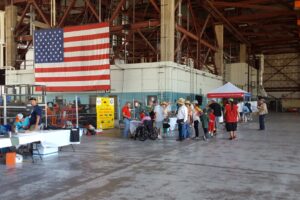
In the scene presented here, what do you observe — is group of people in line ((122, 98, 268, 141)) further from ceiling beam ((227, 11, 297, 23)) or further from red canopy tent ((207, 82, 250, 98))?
ceiling beam ((227, 11, 297, 23))

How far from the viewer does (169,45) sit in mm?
23203

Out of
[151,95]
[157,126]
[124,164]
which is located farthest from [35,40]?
[124,164]

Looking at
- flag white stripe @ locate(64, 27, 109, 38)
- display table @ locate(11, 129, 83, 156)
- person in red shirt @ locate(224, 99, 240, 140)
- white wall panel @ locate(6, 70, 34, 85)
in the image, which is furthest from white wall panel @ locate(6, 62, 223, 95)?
display table @ locate(11, 129, 83, 156)

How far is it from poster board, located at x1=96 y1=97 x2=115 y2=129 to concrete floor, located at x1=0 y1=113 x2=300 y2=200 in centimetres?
779

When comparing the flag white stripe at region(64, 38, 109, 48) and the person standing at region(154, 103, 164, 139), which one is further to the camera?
the flag white stripe at region(64, 38, 109, 48)

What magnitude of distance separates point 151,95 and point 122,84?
2.40 metres

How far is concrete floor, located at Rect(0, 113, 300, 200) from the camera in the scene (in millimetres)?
6559

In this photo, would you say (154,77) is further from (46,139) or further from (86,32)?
(46,139)

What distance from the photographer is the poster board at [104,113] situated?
67.2 feet

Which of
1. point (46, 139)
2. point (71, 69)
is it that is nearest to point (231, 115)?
point (46, 139)

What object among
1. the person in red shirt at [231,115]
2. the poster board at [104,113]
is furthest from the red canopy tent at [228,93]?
the person in red shirt at [231,115]

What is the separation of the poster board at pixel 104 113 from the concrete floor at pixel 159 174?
7.79 m

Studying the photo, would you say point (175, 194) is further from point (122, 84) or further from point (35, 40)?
point (35, 40)

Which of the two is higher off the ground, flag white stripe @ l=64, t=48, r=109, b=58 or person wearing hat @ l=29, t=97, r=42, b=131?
flag white stripe @ l=64, t=48, r=109, b=58
